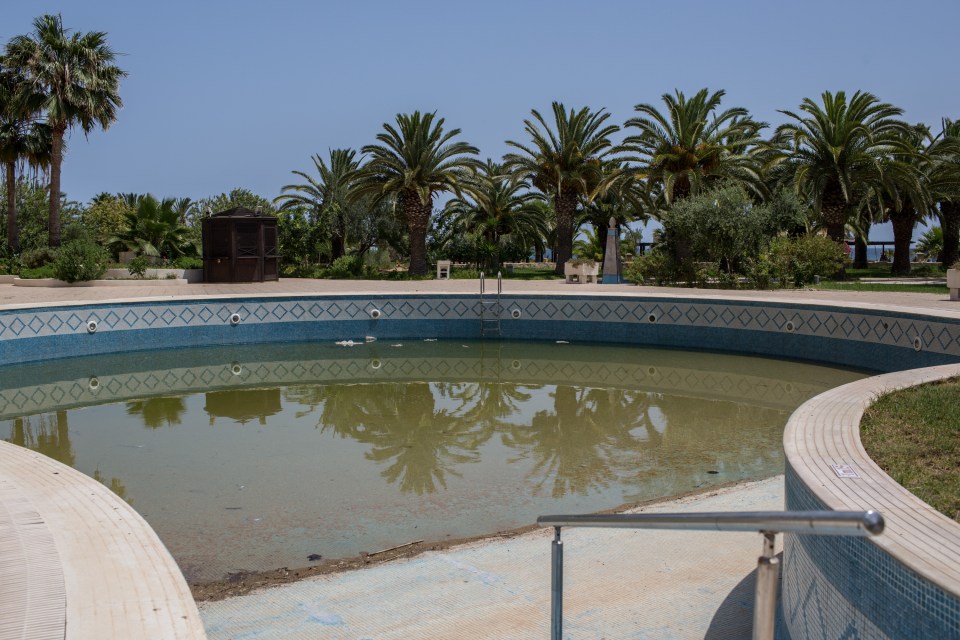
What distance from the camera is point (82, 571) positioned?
4.04 meters

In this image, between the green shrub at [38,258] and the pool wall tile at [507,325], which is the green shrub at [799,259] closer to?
the pool wall tile at [507,325]

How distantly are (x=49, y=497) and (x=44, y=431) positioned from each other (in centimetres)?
542

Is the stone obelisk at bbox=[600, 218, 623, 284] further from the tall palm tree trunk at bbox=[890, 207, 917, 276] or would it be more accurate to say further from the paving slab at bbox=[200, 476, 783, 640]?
the paving slab at bbox=[200, 476, 783, 640]

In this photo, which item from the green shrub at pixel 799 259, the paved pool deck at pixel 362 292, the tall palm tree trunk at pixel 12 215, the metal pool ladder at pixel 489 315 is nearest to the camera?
the paved pool deck at pixel 362 292

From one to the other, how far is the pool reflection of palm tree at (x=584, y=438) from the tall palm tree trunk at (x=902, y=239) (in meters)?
21.6

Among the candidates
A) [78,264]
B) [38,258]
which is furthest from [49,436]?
[38,258]

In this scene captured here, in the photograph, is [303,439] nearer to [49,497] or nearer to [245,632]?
[49,497]

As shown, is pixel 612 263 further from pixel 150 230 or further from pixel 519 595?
pixel 519 595

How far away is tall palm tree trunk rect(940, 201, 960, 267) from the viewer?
96.4 feet

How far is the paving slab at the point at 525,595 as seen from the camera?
14.7ft

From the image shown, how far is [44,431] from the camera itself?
10031mm

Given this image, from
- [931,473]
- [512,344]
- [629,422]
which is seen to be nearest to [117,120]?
[512,344]

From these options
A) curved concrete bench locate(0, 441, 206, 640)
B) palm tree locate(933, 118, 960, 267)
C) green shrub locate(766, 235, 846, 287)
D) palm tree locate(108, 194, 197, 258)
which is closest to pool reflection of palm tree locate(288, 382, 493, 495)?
curved concrete bench locate(0, 441, 206, 640)

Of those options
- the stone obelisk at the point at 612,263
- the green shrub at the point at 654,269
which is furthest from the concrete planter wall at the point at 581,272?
the green shrub at the point at 654,269
